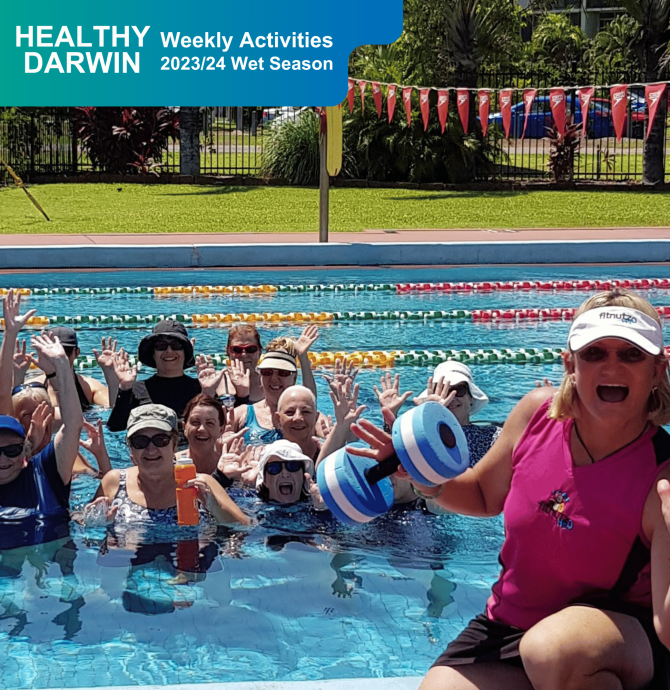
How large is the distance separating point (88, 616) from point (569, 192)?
18668 millimetres

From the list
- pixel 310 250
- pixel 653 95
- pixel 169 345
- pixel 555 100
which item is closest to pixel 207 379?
pixel 169 345

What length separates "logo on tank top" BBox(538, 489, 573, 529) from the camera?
2633mm

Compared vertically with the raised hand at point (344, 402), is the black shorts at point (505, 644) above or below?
below

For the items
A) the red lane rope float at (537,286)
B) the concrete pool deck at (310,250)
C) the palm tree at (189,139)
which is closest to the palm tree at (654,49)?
the concrete pool deck at (310,250)

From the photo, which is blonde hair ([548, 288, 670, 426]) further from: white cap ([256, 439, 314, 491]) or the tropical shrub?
the tropical shrub

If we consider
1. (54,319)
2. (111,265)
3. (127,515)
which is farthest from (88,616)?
(111,265)

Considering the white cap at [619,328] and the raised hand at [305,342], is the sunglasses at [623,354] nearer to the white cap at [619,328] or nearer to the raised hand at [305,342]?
the white cap at [619,328]

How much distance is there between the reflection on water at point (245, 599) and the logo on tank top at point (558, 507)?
1.54m

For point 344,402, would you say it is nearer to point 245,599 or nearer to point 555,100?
point 245,599

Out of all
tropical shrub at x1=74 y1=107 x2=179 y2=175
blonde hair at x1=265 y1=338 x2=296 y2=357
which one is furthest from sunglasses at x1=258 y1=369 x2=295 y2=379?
tropical shrub at x1=74 y1=107 x2=179 y2=175

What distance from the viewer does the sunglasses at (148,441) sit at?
483 centimetres

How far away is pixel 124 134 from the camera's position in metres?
23.9

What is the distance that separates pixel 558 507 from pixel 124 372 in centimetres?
409

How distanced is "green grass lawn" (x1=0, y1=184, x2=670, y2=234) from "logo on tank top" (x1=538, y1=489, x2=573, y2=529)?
537 inches
